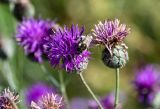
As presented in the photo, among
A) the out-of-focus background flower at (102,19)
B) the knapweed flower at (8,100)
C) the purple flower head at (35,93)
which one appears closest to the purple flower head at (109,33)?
the knapweed flower at (8,100)

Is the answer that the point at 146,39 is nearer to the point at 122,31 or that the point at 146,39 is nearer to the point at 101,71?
the point at 101,71

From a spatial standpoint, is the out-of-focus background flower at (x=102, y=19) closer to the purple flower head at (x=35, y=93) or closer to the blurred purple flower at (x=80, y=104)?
the blurred purple flower at (x=80, y=104)

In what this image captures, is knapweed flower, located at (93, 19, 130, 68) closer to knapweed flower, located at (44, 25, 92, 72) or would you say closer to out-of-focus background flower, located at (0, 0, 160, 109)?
knapweed flower, located at (44, 25, 92, 72)

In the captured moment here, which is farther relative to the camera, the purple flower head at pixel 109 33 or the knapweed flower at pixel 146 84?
the knapweed flower at pixel 146 84

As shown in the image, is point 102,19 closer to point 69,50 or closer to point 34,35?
point 34,35

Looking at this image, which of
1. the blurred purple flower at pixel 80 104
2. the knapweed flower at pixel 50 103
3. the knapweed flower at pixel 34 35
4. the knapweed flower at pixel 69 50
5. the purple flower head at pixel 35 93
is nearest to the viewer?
the knapweed flower at pixel 50 103

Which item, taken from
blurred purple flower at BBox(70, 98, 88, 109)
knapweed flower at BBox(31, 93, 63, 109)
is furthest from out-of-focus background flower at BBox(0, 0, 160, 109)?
knapweed flower at BBox(31, 93, 63, 109)
